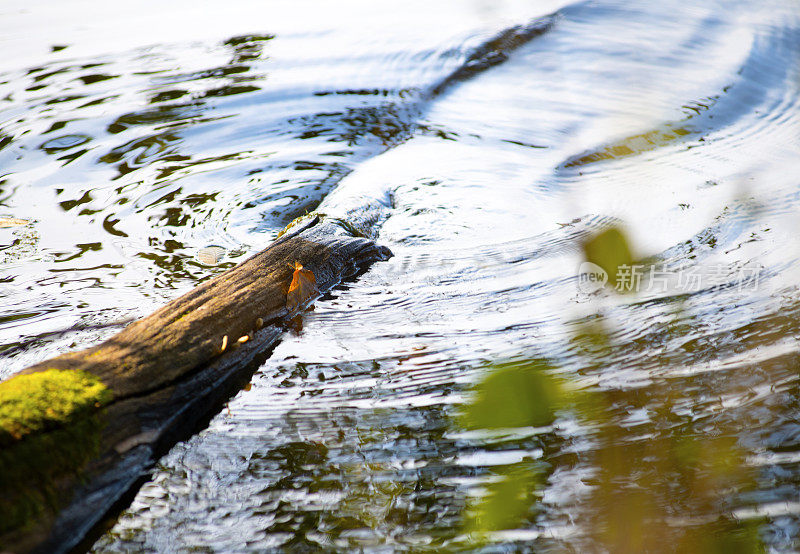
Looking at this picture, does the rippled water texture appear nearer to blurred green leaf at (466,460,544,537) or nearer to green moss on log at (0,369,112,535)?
blurred green leaf at (466,460,544,537)

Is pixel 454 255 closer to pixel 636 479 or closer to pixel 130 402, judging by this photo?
pixel 636 479

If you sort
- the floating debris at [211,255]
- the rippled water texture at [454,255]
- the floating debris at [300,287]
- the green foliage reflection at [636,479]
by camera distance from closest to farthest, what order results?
1. the green foliage reflection at [636,479]
2. the rippled water texture at [454,255]
3. the floating debris at [300,287]
4. the floating debris at [211,255]

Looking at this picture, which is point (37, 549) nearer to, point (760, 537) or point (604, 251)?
point (604, 251)

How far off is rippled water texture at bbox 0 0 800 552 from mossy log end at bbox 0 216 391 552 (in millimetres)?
85

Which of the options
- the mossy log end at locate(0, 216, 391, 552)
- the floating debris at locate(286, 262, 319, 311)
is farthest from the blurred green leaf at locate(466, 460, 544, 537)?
the floating debris at locate(286, 262, 319, 311)

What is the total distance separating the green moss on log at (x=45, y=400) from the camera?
174 cm

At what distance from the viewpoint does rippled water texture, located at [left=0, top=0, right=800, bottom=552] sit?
1928 millimetres

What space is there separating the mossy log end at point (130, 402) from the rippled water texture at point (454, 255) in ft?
0.28

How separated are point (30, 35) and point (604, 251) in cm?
738

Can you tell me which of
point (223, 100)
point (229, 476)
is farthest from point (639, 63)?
point (229, 476)

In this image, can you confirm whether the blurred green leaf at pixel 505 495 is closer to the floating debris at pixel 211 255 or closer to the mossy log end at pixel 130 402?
the mossy log end at pixel 130 402

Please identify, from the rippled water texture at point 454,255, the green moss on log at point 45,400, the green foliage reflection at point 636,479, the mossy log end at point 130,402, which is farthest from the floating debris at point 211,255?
the green foliage reflection at point 636,479

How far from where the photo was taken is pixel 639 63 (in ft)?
20.0

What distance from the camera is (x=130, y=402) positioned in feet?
6.47
